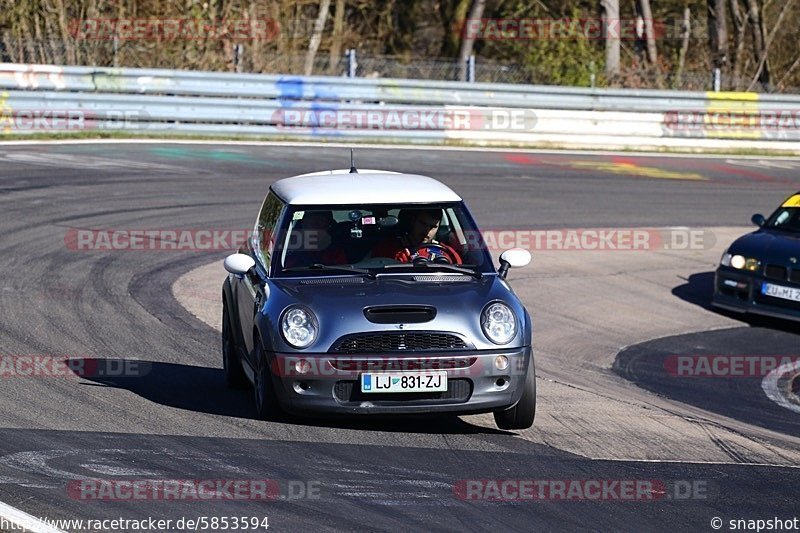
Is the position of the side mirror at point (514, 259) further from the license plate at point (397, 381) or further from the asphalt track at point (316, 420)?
the license plate at point (397, 381)

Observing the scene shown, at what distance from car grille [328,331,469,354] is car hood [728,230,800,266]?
6828mm

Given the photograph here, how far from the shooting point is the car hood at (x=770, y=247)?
13102 mm

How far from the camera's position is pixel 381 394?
7270mm

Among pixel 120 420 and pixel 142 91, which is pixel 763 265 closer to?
pixel 120 420

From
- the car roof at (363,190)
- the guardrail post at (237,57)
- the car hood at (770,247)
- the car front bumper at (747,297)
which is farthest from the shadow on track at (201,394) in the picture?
the guardrail post at (237,57)

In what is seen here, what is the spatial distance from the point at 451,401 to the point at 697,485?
1.47m

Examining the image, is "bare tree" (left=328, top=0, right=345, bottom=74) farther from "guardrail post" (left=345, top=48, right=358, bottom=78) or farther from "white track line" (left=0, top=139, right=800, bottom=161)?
"white track line" (left=0, top=139, right=800, bottom=161)

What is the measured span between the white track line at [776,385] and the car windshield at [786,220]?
271 cm

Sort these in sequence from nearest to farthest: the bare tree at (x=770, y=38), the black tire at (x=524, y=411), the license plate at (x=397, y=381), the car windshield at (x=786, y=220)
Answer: the license plate at (x=397, y=381), the black tire at (x=524, y=411), the car windshield at (x=786, y=220), the bare tree at (x=770, y=38)

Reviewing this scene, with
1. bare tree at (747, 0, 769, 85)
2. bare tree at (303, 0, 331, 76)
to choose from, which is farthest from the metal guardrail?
bare tree at (747, 0, 769, 85)

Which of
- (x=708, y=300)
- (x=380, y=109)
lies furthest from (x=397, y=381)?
(x=380, y=109)

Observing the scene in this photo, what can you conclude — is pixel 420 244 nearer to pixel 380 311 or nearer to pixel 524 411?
pixel 380 311

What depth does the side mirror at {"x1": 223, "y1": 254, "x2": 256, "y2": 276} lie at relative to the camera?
8.03 meters

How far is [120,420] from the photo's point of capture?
7.61 m
